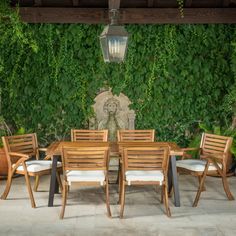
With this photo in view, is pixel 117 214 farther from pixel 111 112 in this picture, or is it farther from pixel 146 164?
pixel 111 112

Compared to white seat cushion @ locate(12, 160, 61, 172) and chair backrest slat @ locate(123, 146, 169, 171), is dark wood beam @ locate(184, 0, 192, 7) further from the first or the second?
white seat cushion @ locate(12, 160, 61, 172)

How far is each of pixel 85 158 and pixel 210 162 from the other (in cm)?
149

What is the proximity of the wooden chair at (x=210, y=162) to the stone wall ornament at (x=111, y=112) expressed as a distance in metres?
1.89

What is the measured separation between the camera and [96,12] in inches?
230

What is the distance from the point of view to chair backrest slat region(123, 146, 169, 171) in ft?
13.1

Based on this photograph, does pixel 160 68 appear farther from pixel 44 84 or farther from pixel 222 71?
pixel 44 84

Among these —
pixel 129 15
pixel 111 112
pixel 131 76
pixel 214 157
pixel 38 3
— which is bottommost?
pixel 214 157

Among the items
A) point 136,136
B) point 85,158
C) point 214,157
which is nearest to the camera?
point 85,158

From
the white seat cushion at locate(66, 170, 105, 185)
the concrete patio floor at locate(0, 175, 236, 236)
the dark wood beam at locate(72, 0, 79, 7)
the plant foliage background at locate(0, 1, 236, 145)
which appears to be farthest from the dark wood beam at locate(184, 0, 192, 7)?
the white seat cushion at locate(66, 170, 105, 185)

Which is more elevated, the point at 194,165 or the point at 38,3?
the point at 38,3

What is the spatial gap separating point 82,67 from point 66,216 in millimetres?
3171

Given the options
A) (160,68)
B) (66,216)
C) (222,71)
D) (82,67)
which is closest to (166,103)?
(160,68)

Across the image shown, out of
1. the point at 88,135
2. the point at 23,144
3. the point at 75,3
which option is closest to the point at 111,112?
the point at 88,135

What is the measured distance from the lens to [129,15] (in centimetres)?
587
